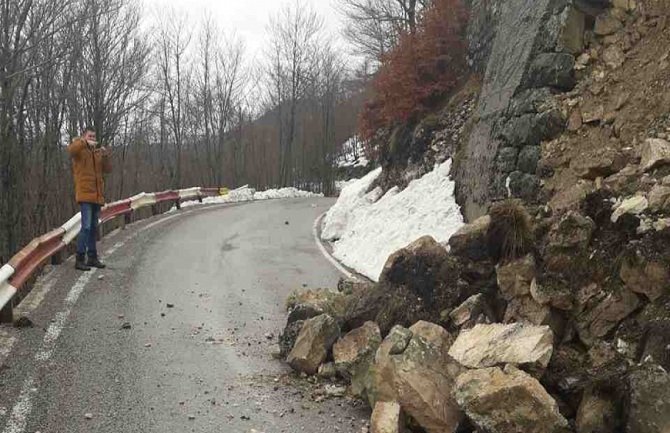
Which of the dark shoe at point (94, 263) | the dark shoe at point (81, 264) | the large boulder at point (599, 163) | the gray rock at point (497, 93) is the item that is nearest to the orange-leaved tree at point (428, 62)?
the gray rock at point (497, 93)

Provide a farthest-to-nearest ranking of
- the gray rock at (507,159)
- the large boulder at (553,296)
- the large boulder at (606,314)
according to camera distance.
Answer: the gray rock at (507,159), the large boulder at (553,296), the large boulder at (606,314)

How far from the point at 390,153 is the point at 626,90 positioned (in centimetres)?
831

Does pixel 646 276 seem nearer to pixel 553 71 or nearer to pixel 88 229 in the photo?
pixel 553 71

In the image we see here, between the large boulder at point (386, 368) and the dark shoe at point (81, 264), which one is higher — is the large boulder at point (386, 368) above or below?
below

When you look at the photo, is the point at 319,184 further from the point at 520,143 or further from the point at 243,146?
the point at 520,143

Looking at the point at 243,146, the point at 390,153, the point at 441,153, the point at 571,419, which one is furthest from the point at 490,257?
the point at 243,146

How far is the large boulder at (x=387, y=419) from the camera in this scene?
13.2ft

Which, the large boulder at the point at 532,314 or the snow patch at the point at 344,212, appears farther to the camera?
the snow patch at the point at 344,212

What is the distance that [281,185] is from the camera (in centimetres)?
4778

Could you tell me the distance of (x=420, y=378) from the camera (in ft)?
13.8

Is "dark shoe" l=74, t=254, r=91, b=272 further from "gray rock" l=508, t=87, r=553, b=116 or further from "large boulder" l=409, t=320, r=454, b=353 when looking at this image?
"gray rock" l=508, t=87, r=553, b=116

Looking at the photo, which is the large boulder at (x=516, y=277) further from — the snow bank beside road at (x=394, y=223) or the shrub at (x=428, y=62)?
the shrub at (x=428, y=62)

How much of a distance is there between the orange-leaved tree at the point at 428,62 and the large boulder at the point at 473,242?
31.4 feet

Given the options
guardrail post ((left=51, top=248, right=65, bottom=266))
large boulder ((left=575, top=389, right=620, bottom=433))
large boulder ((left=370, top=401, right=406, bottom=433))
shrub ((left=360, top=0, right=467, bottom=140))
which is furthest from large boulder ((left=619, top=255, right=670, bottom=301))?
shrub ((left=360, top=0, right=467, bottom=140))
